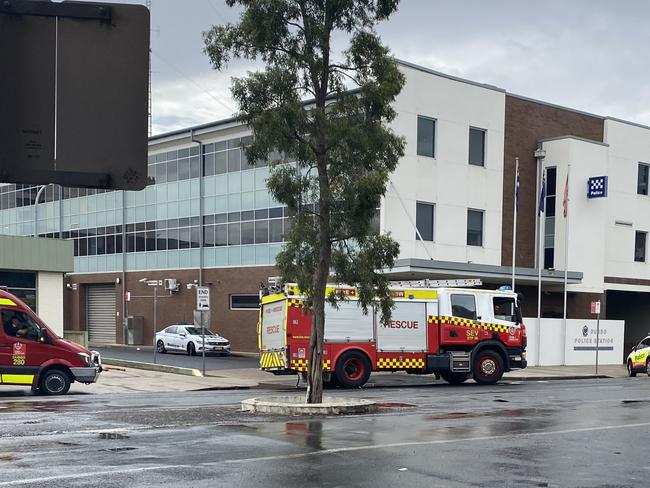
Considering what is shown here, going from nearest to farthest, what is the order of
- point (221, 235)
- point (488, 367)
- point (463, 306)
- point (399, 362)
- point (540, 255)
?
point (399, 362), point (463, 306), point (488, 367), point (540, 255), point (221, 235)

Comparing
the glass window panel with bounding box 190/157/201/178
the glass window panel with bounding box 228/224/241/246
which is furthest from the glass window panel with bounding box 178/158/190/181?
the glass window panel with bounding box 228/224/241/246

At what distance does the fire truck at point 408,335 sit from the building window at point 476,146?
12.8 meters

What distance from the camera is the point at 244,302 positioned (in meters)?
43.0

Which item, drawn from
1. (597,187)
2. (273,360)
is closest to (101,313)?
(597,187)

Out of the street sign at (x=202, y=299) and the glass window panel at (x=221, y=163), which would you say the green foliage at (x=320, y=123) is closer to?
the street sign at (x=202, y=299)

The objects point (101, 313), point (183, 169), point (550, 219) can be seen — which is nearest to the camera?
point (550, 219)

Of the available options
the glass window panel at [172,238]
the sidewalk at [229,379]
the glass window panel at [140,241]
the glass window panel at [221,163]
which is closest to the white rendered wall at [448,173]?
the sidewalk at [229,379]

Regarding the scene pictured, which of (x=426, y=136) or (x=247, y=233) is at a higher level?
(x=426, y=136)

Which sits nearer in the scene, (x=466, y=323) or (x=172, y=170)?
(x=466, y=323)

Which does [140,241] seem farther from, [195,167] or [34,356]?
[34,356]

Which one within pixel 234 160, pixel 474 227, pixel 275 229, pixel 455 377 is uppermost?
pixel 234 160

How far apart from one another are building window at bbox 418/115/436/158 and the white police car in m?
12.7

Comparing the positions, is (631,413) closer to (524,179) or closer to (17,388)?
(17,388)

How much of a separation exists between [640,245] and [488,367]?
2288cm
